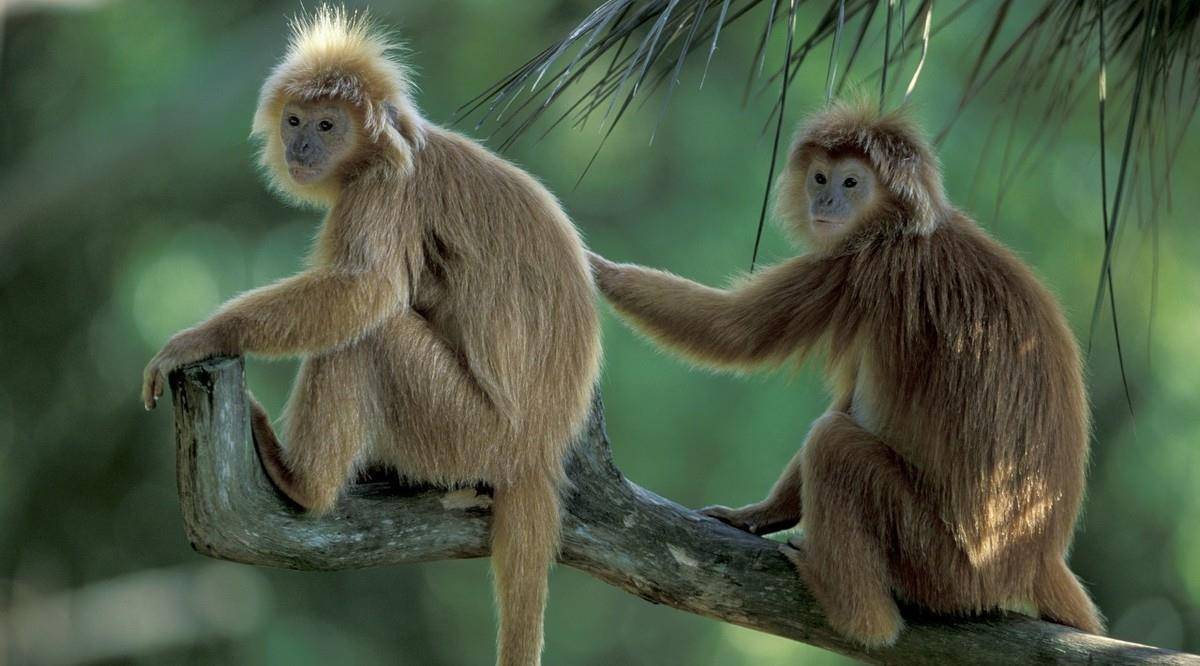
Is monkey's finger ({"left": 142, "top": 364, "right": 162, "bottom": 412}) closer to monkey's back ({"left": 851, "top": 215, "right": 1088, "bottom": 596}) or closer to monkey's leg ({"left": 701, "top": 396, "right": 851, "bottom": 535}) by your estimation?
monkey's leg ({"left": 701, "top": 396, "right": 851, "bottom": 535})

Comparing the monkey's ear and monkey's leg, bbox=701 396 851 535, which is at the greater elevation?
the monkey's ear

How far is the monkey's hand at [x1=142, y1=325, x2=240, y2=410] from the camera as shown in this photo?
3.48m

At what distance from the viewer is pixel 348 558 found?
376 cm

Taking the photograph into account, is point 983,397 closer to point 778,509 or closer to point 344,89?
point 778,509

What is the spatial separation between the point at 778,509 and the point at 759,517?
0.07 meters

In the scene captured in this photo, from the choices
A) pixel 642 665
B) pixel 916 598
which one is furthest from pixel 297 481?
pixel 642 665

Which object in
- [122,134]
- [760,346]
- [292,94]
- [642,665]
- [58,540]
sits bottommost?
[642,665]

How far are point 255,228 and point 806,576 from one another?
7.49 meters

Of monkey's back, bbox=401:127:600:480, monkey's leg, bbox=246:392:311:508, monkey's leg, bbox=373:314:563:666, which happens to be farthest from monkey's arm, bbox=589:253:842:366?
monkey's leg, bbox=246:392:311:508

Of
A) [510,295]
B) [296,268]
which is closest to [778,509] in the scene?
[510,295]

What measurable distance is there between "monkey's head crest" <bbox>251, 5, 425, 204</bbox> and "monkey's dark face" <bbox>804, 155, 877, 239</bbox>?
1262 millimetres

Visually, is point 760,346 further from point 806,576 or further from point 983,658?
point 983,658

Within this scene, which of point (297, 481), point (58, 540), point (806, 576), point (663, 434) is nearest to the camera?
point (297, 481)

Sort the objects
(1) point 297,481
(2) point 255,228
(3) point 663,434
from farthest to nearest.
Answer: (2) point 255,228 < (3) point 663,434 < (1) point 297,481
